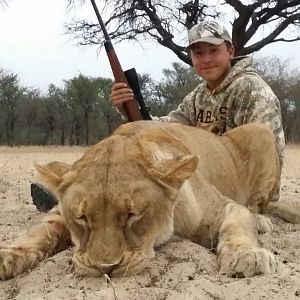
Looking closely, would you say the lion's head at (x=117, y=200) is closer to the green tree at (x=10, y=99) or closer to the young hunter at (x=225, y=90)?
the young hunter at (x=225, y=90)

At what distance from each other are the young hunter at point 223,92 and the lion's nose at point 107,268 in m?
2.89

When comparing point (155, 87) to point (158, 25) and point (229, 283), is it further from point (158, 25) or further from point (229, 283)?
point (229, 283)

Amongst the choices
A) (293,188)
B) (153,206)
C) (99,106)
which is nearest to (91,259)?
(153,206)

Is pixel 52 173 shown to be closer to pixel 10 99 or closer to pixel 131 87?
pixel 131 87

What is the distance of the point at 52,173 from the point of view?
3227mm

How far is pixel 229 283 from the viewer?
2760mm

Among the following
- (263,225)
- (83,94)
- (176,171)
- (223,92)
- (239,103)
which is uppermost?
(83,94)

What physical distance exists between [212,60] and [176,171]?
8.92 ft

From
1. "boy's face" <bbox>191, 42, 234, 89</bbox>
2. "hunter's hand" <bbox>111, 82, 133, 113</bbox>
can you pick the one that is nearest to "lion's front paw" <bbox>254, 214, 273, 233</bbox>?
"boy's face" <bbox>191, 42, 234, 89</bbox>

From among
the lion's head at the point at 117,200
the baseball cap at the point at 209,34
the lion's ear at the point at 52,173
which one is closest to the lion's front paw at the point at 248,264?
the lion's head at the point at 117,200

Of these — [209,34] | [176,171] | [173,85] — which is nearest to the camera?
[176,171]

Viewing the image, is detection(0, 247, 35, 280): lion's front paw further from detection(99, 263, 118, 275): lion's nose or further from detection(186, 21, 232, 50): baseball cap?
detection(186, 21, 232, 50): baseball cap

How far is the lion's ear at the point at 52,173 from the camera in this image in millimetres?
3191

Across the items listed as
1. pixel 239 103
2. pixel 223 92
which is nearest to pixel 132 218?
pixel 239 103
